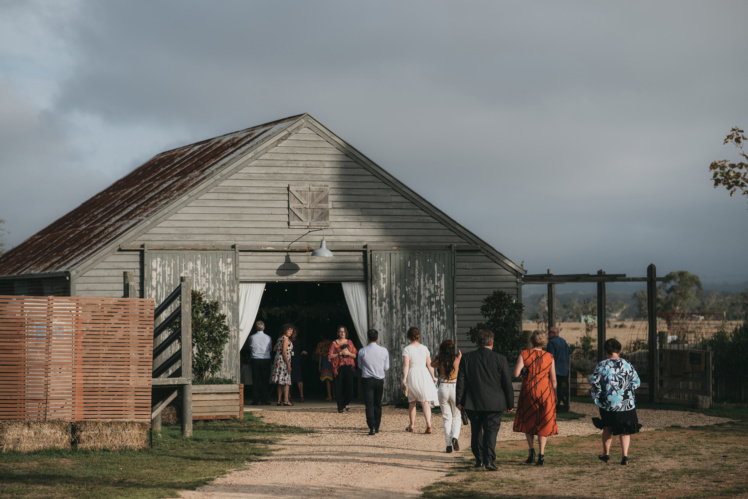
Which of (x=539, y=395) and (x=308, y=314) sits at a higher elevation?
(x=308, y=314)

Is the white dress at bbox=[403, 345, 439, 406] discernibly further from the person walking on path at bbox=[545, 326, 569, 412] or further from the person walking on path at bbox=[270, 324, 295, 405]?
the person walking on path at bbox=[270, 324, 295, 405]

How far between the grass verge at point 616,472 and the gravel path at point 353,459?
502mm

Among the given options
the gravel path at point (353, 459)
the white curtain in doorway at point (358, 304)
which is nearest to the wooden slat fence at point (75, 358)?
the gravel path at point (353, 459)

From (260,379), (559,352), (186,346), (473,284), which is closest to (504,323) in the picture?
(473,284)

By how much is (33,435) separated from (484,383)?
5.94 m

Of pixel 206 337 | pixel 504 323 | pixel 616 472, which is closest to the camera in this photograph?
pixel 616 472

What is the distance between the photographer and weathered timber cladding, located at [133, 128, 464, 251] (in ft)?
61.0

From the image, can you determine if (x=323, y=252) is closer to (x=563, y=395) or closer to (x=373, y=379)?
(x=373, y=379)

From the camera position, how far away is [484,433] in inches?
446

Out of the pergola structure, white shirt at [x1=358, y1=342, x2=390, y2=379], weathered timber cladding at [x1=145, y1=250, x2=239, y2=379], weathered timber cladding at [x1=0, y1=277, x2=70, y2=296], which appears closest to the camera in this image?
white shirt at [x1=358, y1=342, x2=390, y2=379]

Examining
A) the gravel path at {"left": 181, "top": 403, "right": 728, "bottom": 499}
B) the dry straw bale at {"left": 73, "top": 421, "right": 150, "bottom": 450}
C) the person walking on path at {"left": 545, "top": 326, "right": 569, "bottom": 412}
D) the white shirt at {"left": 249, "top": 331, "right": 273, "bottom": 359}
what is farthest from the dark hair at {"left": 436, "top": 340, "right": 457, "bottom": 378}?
the white shirt at {"left": 249, "top": 331, "right": 273, "bottom": 359}

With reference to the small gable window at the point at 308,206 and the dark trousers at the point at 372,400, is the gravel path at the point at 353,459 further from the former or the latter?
the small gable window at the point at 308,206

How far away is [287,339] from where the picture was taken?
63.4ft

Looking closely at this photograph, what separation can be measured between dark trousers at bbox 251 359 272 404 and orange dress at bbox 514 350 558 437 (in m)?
9.01
